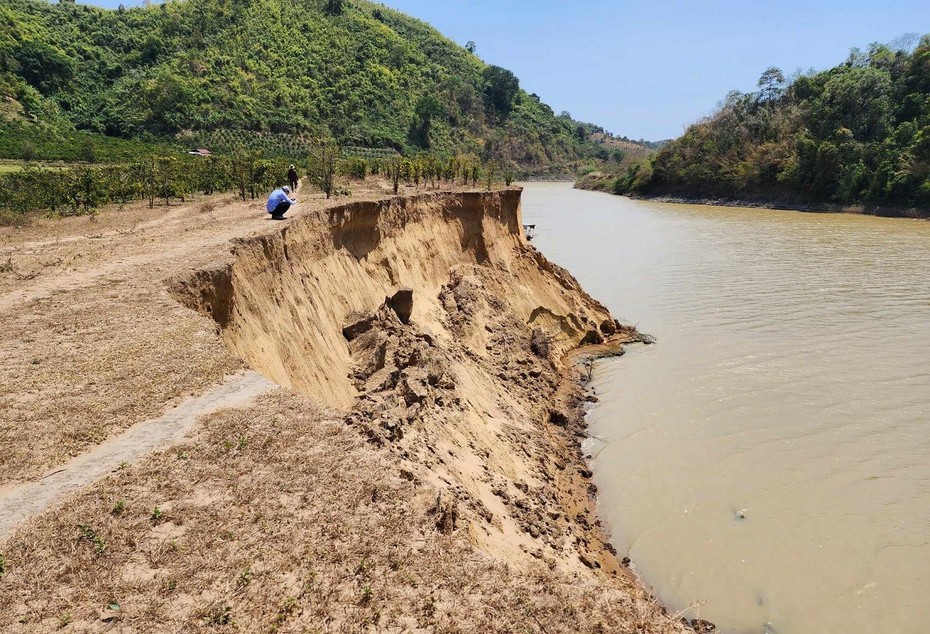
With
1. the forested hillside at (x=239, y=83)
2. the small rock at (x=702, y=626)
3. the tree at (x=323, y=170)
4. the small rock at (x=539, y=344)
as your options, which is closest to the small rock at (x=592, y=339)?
the small rock at (x=539, y=344)

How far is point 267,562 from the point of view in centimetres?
492

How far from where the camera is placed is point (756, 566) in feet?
33.4

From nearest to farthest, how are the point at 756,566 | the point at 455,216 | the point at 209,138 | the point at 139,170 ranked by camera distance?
the point at 756,566
the point at 455,216
the point at 139,170
the point at 209,138

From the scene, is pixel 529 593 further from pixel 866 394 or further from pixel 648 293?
pixel 648 293

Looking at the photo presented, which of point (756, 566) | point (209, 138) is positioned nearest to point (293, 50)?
point (209, 138)

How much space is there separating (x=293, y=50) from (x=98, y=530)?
102 meters

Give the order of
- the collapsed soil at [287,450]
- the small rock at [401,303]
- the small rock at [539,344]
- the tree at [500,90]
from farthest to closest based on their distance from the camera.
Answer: the tree at [500,90], the small rock at [539,344], the small rock at [401,303], the collapsed soil at [287,450]

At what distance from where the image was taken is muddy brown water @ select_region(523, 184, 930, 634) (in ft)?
32.0

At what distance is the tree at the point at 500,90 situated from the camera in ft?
420

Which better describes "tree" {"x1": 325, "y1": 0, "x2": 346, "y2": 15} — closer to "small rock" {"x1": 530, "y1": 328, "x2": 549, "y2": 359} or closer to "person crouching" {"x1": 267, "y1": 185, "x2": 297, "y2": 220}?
"person crouching" {"x1": 267, "y1": 185, "x2": 297, "y2": 220}

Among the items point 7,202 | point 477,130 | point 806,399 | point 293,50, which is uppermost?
point 293,50

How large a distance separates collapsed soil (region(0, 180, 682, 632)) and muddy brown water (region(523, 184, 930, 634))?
1.45m

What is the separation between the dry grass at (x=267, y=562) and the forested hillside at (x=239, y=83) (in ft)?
130

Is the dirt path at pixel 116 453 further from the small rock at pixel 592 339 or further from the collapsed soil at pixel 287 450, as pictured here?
the small rock at pixel 592 339
